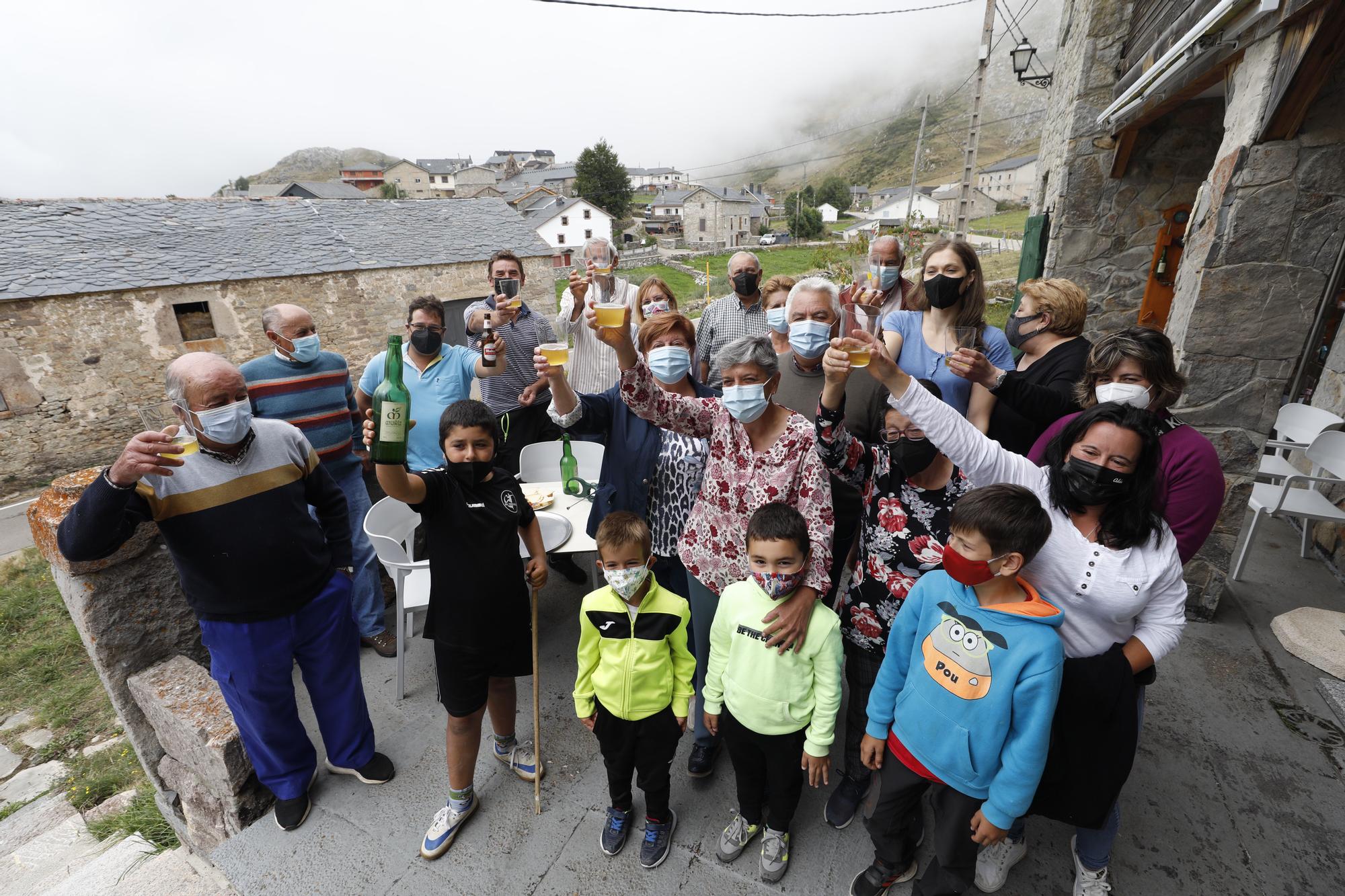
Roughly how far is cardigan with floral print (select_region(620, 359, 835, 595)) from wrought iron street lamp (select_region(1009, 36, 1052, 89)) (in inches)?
380

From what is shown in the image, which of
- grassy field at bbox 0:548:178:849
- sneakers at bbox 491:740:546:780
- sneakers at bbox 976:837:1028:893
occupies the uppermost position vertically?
sneakers at bbox 976:837:1028:893

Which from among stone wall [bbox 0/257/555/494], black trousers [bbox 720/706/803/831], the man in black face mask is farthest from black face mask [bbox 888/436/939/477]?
stone wall [bbox 0/257/555/494]

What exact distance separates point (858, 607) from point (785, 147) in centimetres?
21782

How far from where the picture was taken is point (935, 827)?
6.58 feet

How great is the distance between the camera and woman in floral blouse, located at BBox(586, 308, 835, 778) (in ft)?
6.93

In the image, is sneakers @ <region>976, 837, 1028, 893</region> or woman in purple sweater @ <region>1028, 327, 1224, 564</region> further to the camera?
sneakers @ <region>976, 837, 1028, 893</region>

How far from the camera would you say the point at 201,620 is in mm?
2420

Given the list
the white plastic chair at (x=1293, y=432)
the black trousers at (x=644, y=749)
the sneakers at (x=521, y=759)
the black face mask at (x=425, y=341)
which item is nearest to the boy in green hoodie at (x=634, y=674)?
the black trousers at (x=644, y=749)

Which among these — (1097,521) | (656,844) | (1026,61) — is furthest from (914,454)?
(1026,61)

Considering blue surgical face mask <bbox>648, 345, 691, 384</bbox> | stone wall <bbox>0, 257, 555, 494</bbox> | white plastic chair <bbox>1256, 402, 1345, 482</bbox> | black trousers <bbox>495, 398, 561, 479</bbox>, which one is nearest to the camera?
blue surgical face mask <bbox>648, 345, 691, 384</bbox>

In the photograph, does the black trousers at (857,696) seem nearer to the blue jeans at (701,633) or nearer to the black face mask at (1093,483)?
the blue jeans at (701,633)

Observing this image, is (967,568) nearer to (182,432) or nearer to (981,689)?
(981,689)

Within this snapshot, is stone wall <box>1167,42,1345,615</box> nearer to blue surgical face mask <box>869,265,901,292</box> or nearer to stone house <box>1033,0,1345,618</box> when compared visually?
stone house <box>1033,0,1345,618</box>

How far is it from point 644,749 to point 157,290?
16444 millimetres
